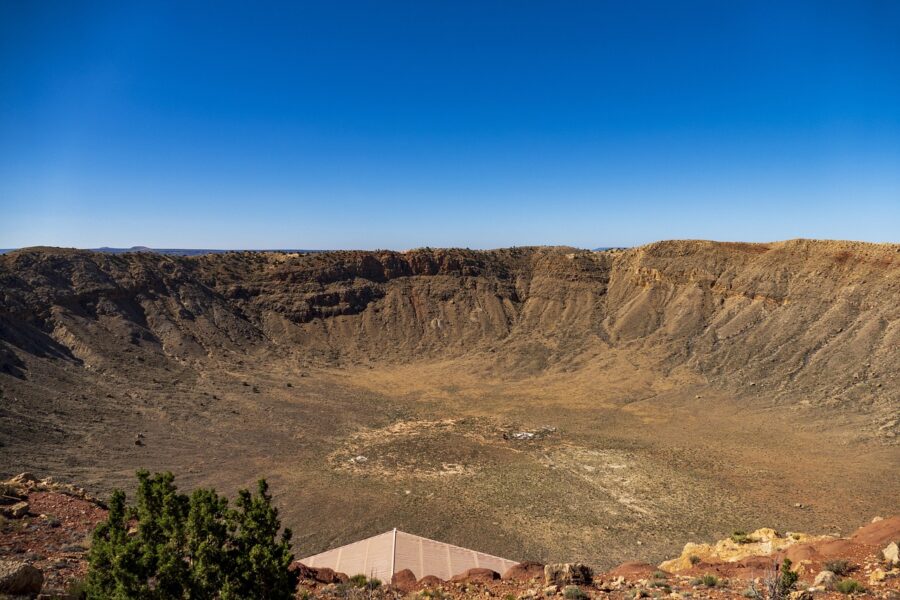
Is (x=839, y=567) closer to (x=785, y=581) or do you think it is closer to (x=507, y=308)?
(x=785, y=581)

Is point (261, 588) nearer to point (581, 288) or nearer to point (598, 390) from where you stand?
point (598, 390)

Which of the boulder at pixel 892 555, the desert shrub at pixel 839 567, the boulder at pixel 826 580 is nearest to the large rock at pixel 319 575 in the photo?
the boulder at pixel 826 580

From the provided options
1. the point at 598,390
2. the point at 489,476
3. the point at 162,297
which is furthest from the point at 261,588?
the point at 162,297

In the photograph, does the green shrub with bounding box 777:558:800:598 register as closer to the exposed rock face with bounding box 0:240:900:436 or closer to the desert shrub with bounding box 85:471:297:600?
the desert shrub with bounding box 85:471:297:600

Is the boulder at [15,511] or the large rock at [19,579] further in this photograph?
the boulder at [15,511]

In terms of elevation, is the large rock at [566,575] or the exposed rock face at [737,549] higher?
the large rock at [566,575]

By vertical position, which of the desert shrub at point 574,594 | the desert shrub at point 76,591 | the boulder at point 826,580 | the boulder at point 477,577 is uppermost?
the boulder at point 826,580

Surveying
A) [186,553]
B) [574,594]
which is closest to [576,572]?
→ [574,594]

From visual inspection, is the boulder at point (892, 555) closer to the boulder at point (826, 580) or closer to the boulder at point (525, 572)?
the boulder at point (826, 580)
